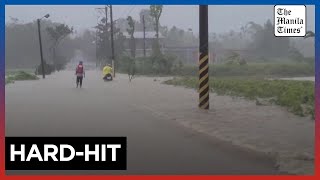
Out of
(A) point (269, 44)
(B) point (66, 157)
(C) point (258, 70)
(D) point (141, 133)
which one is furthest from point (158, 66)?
(A) point (269, 44)

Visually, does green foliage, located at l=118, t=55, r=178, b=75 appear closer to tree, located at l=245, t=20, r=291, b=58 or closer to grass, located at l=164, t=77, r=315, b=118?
grass, located at l=164, t=77, r=315, b=118

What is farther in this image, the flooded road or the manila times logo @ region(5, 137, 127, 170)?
the flooded road

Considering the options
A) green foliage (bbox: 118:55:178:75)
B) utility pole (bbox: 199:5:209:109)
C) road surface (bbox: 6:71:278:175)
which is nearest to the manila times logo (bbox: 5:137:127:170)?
road surface (bbox: 6:71:278:175)

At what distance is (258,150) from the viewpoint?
9.28 meters

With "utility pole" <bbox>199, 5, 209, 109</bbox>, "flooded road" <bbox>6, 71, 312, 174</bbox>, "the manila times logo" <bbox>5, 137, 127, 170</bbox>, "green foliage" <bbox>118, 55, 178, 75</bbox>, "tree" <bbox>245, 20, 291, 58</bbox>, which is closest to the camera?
"the manila times logo" <bbox>5, 137, 127, 170</bbox>

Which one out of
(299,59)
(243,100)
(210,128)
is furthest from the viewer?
(299,59)

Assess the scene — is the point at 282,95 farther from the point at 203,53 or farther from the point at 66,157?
the point at 66,157

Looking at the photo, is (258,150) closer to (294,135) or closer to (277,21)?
(294,135)

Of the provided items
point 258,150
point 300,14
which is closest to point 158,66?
point 300,14

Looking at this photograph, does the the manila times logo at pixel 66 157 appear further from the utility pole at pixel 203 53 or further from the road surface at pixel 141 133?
the utility pole at pixel 203 53

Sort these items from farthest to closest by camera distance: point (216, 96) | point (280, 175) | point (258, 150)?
point (216, 96)
point (258, 150)
point (280, 175)

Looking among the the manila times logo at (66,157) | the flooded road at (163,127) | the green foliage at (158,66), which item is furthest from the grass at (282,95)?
the green foliage at (158,66)

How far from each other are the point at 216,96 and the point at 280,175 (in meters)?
13.7

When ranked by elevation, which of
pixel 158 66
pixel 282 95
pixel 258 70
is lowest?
pixel 258 70
